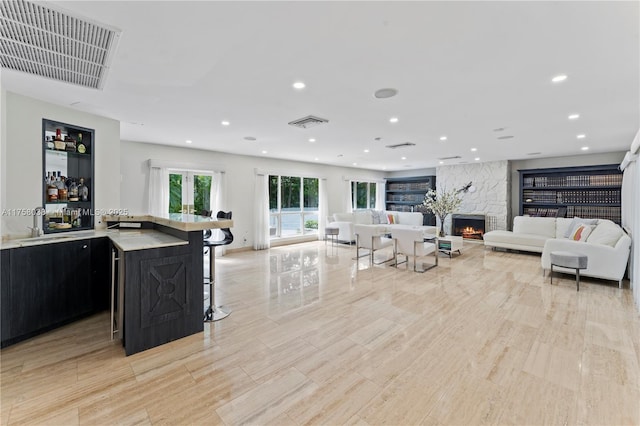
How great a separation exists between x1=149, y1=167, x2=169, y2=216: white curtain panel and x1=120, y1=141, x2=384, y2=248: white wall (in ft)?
0.48

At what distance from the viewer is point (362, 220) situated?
903 cm

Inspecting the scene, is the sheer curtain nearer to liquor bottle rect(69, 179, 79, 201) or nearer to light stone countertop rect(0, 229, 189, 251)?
liquor bottle rect(69, 179, 79, 201)

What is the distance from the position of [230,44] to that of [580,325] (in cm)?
447

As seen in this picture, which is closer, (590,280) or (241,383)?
(241,383)

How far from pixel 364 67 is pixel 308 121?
172 centimetres

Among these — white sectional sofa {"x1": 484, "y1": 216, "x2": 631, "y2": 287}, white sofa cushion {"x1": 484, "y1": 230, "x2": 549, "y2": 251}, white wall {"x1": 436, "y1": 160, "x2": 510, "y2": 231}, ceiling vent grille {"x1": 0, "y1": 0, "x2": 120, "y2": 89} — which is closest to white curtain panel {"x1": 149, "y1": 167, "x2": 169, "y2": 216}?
ceiling vent grille {"x1": 0, "y1": 0, "x2": 120, "y2": 89}

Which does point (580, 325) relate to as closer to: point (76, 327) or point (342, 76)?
point (342, 76)

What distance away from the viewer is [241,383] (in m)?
2.04

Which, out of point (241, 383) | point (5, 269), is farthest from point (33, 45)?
point (241, 383)

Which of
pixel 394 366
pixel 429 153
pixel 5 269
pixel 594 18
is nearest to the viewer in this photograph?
pixel 594 18

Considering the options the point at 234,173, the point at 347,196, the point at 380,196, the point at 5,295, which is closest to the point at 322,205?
the point at 347,196

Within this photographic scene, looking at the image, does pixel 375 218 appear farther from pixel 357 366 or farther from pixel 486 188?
pixel 357 366

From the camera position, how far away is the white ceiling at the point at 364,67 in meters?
1.77

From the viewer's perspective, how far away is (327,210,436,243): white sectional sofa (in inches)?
323
